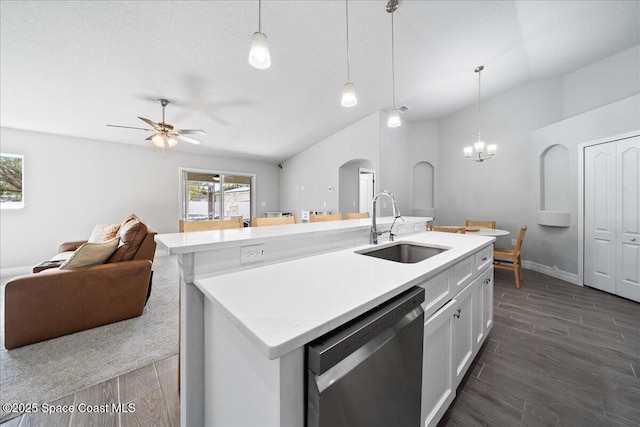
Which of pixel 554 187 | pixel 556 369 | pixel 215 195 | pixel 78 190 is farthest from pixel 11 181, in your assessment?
pixel 554 187

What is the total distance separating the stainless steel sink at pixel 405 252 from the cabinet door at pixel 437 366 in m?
0.53

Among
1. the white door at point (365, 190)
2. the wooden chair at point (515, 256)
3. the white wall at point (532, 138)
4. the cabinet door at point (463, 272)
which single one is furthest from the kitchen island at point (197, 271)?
the white door at point (365, 190)

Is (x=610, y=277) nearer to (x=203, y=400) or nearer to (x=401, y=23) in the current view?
(x=401, y=23)

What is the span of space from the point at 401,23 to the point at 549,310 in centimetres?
365

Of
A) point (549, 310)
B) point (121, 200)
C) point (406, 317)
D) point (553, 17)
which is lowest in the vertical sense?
point (549, 310)

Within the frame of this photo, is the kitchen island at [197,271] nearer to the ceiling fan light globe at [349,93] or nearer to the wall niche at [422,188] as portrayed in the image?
the ceiling fan light globe at [349,93]

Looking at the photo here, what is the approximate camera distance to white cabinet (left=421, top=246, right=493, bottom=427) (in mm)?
1078

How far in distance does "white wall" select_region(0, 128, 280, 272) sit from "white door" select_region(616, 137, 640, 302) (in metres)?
7.63

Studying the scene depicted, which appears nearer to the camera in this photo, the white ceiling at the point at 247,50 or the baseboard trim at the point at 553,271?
the white ceiling at the point at 247,50

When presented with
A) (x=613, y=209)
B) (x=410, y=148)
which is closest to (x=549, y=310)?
(x=613, y=209)

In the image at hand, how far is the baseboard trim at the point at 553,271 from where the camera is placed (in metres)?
3.51

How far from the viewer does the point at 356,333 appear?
663 mm

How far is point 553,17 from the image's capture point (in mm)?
2713

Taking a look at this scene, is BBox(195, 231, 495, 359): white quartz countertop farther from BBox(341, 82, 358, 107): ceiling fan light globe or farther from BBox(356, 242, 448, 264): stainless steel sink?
BBox(341, 82, 358, 107): ceiling fan light globe
